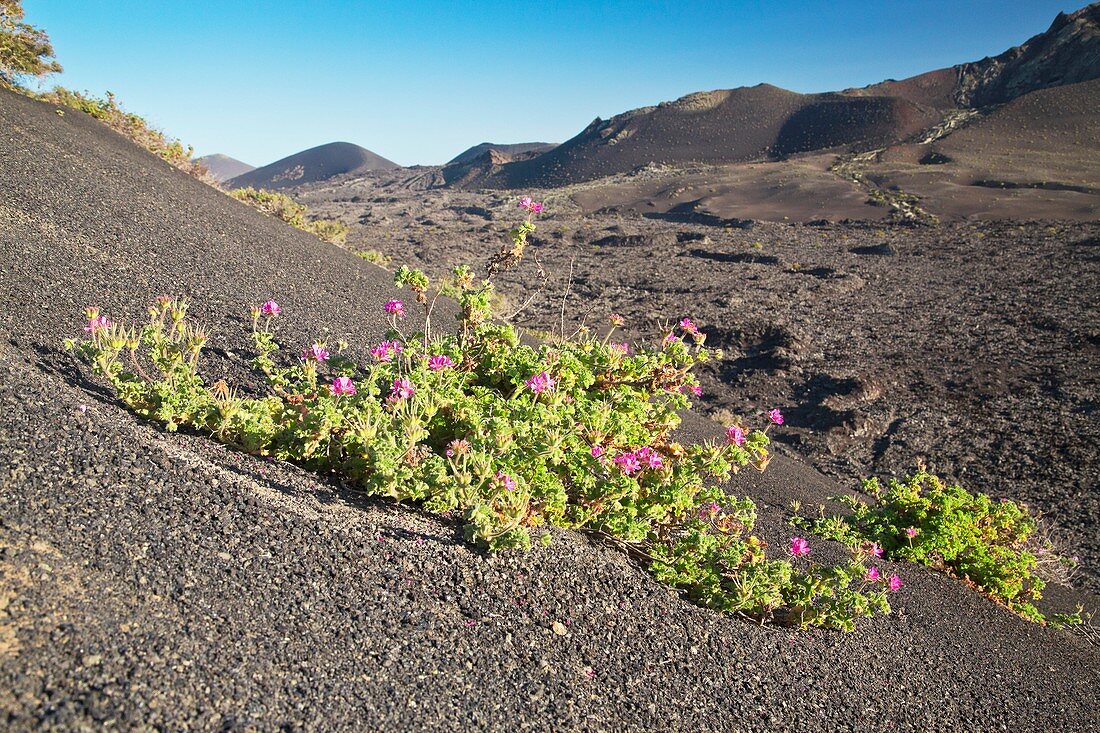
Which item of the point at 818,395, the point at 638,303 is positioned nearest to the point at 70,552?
the point at 818,395

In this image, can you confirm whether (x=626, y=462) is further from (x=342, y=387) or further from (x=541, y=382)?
(x=342, y=387)

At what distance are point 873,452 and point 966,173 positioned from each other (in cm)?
3367

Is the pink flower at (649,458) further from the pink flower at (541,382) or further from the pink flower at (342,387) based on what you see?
the pink flower at (342,387)

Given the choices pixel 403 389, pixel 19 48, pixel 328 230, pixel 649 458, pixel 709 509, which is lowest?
pixel 709 509

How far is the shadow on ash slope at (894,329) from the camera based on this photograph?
804 cm

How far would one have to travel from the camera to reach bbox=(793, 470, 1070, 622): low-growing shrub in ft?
14.7

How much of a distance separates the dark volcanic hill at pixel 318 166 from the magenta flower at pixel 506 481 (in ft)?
314

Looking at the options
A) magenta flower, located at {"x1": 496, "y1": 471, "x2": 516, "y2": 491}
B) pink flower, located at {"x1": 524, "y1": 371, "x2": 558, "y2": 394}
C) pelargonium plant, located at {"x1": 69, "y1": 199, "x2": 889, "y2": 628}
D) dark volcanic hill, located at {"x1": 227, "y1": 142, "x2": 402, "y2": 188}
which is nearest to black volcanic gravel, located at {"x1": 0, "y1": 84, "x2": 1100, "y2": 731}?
pelargonium plant, located at {"x1": 69, "y1": 199, "x2": 889, "y2": 628}

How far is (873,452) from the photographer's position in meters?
8.30

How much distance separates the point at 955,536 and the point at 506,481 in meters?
3.53

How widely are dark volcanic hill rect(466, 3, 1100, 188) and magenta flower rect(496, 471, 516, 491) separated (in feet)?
185

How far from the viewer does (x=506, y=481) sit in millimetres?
2676

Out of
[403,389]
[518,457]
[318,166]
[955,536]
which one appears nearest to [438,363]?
[403,389]

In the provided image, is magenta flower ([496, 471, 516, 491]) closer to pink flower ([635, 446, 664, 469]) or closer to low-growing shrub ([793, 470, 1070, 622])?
pink flower ([635, 446, 664, 469])
